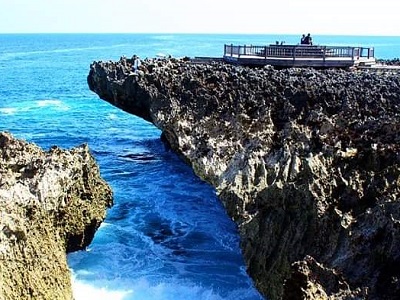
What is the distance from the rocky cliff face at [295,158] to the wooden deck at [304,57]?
3439 mm

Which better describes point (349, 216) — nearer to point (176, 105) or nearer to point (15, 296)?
point (15, 296)

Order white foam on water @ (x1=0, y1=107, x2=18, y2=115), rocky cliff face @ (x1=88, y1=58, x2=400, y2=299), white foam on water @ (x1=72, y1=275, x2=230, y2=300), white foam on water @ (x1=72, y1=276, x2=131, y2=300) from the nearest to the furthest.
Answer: rocky cliff face @ (x1=88, y1=58, x2=400, y2=299), white foam on water @ (x1=72, y1=276, x2=131, y2=300), white foam on water @ (x1=72, y1=275, x2=230, y2=300), white foam on water @ (x1=0, y1=107, x2=18, y2=115)

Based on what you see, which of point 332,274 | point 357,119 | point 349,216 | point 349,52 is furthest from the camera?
point 349,52

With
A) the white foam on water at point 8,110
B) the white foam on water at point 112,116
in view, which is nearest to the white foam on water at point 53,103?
the white foam on water at point 8,110

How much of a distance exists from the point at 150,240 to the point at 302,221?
9.38m

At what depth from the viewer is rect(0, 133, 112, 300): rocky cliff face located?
43.9 ft

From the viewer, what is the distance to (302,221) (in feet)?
49.0

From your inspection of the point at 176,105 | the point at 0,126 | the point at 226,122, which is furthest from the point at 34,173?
the point at 0,126

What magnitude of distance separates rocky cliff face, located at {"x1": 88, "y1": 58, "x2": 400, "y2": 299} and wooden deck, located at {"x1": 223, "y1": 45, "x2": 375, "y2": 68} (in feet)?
11.3

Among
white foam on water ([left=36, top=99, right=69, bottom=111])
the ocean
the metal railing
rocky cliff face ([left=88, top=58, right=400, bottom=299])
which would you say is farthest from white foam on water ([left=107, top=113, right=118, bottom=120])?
the metal railing

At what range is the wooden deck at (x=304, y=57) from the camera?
35188 mm

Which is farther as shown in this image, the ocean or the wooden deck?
the wooden deck

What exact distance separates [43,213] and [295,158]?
311 inches

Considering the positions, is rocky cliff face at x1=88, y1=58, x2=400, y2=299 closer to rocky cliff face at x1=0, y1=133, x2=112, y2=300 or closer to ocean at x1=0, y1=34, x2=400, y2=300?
ocean at x1=0, y1=34, x2=400, y2=300
